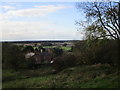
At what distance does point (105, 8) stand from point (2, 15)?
5.60ft

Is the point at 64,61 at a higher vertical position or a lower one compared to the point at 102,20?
lower

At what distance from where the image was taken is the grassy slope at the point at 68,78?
2.59m

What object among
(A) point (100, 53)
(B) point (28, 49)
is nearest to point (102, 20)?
(A) point (100, 53)

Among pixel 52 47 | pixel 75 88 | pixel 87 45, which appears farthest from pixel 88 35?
pixel 75 88

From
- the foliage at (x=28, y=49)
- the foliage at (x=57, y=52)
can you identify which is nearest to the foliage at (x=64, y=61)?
the foliage at (x=57, y=52)

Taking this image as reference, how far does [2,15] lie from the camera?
2.61m

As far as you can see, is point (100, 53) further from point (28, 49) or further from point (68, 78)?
point (28, 49)

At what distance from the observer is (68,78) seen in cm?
277

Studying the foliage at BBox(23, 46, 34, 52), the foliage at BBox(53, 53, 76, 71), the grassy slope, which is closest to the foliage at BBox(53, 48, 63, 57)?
the foliage at BBox(53, 53, 76, 71)

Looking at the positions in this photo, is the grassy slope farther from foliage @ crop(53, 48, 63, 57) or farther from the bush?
foliage @ crop(53, 48, 63, 57)

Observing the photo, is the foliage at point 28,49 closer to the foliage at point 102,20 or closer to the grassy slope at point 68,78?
the grassy slope at point 68,78

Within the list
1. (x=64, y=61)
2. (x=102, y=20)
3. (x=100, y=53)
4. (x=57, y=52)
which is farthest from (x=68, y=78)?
(x=102, y=20)

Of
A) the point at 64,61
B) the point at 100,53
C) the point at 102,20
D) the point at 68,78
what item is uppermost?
the point at 102,20

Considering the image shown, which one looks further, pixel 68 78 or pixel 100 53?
→ pixel 100 53
